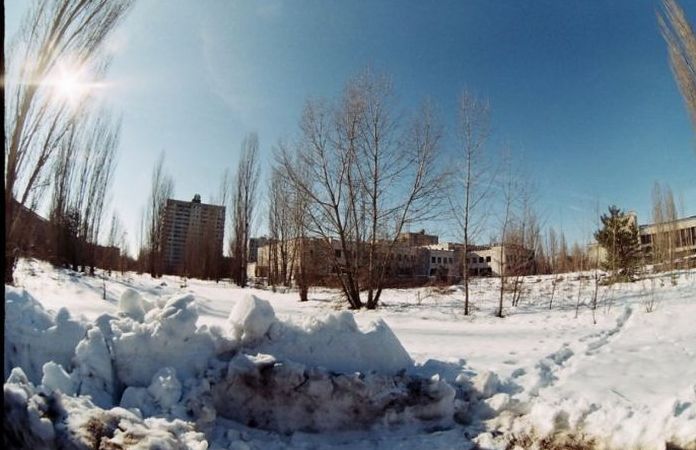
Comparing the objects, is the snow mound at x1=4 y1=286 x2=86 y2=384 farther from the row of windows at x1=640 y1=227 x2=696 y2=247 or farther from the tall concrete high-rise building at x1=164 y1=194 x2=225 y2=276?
the tall concrete high-rise building at x1=164 y1=194 x2=225 y2=276

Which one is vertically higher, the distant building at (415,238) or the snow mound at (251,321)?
the distant building at (415,238)

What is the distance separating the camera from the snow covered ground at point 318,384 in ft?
10.4

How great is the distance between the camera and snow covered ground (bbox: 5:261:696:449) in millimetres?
3160

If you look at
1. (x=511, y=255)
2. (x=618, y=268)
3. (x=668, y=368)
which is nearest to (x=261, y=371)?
(x=668, y=368)

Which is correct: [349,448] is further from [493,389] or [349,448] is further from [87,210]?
[87,210]

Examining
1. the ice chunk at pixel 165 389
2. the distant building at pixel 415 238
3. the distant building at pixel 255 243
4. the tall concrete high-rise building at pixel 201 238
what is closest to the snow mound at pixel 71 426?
the ice chunk at pixel 165 389

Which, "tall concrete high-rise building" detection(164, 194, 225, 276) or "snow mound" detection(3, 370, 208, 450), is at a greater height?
"tall concrete high-rise building" detection(164, 194, 225, 276)

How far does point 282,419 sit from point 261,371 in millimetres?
495

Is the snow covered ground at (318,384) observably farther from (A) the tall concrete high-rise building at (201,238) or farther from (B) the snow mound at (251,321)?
(A) the tall concrete high-rise building at (201,238)

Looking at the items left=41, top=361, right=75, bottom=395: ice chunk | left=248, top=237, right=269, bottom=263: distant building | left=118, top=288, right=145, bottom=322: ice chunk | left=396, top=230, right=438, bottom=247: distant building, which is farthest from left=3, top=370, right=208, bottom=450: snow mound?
left=248, top=237, right=269, bottom=263: distant building

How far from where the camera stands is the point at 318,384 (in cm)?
413

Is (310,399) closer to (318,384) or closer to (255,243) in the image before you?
(318,384)

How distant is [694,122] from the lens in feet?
26.0

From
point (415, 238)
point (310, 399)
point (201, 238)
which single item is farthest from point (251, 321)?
point (201, 238)
